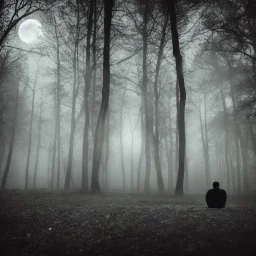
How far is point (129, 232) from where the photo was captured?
A: 5.25m

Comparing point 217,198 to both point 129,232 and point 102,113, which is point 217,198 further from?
point 102,113

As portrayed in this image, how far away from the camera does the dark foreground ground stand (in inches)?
180

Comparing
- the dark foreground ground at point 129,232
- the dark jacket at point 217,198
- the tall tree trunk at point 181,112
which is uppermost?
the tall tree trunk at point 181,112

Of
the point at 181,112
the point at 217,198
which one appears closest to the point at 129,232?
the point at 217,198

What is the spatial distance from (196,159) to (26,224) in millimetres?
55569

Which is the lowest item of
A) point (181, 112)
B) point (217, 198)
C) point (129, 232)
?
point (129, 232)

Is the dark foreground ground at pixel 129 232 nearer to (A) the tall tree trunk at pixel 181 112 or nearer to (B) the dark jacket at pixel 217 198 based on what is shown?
(B) the dark jacket at pixel 217 198

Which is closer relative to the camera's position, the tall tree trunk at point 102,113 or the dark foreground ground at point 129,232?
the dark foreground ground at point 129,232

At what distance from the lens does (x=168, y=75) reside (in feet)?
71.3

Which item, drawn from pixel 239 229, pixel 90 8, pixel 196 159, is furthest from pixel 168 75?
pixel 196 159

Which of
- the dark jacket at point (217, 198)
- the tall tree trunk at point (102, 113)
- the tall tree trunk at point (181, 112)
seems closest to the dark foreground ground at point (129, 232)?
the dark jacket at point (217, 198)

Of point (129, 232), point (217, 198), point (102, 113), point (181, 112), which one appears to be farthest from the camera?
point (102, 113)

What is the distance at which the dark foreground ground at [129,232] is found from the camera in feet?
15.0

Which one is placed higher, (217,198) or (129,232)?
(217,198)
